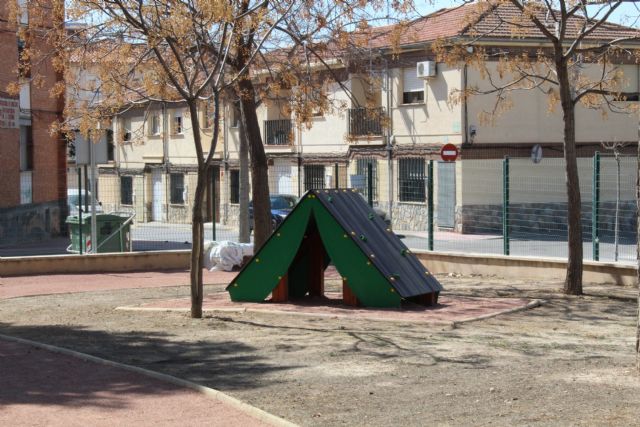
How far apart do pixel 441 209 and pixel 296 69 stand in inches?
632

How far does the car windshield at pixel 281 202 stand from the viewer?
3356 centimetres

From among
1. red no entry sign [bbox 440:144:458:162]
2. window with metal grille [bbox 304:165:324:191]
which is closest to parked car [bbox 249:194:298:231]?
window with metal grille [bbox 304:165:324:191]

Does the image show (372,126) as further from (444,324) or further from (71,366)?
(71,366)

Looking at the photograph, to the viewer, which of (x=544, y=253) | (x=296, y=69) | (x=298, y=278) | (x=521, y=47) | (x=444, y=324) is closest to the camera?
(x=444, y=324)

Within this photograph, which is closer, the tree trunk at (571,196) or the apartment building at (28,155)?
the tree trunk at (571,196)

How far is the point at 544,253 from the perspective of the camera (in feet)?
70.5

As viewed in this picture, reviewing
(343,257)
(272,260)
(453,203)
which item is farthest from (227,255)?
(453,203)

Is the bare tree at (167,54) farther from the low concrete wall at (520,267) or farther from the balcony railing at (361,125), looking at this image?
the balcony railing at (361,125)

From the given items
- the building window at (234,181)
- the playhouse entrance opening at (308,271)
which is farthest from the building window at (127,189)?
the playhouse entrance opening at (308,271)

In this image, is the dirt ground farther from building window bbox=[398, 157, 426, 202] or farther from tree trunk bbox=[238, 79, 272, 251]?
building window bbox=[398, 157, 426, 202]

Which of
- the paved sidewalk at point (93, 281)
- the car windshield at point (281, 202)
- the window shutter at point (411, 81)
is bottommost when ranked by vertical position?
the paved sidewalk at point (93, 281)

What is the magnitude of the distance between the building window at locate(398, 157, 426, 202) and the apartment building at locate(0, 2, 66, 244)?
37.2 feet

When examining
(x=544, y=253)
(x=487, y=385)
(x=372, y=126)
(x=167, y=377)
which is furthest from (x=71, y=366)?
(x=372, y=126)

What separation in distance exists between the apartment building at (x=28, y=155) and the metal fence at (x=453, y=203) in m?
0.93
